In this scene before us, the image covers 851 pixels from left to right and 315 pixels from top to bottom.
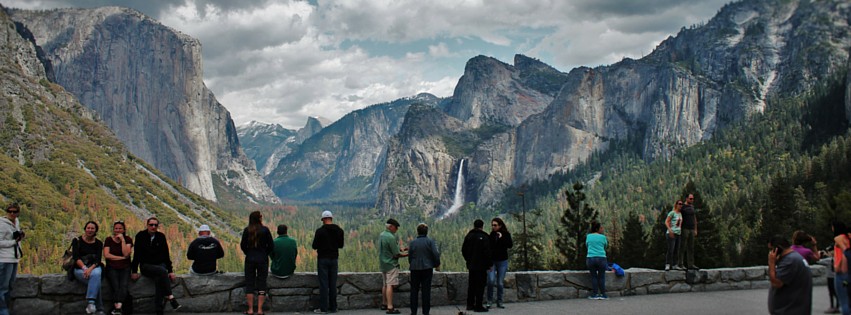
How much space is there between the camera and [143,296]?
15531 millimetres

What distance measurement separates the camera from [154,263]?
49.9ft

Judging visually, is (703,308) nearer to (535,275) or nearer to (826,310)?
(826,310)

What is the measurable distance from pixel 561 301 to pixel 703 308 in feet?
12.3

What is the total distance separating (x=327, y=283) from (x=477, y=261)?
3797 millimetres

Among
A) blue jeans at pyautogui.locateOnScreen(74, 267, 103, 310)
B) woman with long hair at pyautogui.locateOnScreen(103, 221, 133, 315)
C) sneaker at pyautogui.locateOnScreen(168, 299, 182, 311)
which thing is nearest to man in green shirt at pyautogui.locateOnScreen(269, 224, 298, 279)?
sneaker at pyautogui.locateOnScreen(168, 299, 182, 311)

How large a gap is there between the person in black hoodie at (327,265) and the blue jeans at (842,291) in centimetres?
1146

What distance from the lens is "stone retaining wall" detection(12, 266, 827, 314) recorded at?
14906 millimetres

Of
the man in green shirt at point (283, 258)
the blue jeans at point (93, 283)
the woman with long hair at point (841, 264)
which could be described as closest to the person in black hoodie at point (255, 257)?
the man in green shirt at point (283, 258)

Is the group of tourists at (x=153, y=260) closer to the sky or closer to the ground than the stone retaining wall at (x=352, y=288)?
closer to the sky

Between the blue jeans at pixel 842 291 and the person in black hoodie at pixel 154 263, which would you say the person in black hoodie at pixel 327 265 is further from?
the blue jeans at pixel 842 291

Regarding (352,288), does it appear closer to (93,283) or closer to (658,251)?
(93,283)

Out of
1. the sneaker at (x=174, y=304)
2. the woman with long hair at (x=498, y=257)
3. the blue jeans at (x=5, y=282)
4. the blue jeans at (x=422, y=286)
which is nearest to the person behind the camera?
the blue jeans at (x=5, y=282)

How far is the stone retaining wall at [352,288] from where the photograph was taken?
1491 cm

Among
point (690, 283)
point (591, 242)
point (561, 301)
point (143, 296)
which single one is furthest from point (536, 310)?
point (143, 296)
